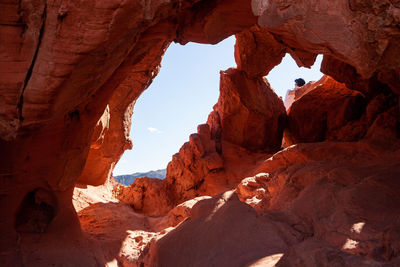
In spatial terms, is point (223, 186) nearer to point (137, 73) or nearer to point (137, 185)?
point (137, 185)

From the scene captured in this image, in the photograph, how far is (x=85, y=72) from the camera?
3320mm

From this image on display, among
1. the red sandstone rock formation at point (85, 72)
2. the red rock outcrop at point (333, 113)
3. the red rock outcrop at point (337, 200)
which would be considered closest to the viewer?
the red rock outcrop at point (337, 200)

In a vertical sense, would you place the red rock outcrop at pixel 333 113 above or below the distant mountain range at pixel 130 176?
above

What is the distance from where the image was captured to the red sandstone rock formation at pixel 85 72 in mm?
2705

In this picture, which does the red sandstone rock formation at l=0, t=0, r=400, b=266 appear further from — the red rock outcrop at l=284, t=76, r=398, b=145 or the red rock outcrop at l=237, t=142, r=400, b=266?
the red rock outcrop at l=284, t=76, r=398, b=145

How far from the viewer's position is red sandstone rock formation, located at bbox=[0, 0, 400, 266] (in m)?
2.71

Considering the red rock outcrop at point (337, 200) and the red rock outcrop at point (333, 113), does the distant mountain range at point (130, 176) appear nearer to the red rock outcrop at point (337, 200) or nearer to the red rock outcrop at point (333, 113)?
the red rock outcrop at point (333, 113)

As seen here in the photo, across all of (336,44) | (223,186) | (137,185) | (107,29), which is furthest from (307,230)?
(137,185)

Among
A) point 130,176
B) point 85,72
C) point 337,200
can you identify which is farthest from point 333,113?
point 130,176

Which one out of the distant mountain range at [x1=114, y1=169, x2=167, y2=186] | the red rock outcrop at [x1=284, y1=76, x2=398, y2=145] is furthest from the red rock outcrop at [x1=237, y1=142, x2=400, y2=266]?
the distant mountain range at [x1=114, y1=169, x2=167, y2=186]

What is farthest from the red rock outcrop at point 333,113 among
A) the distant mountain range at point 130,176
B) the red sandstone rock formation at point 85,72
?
the distant mountain range at point 130,176

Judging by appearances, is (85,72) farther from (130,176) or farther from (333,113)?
(130,176)

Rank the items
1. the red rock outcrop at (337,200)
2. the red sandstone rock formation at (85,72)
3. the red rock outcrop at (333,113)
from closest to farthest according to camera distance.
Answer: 1. the red rock outcrop at (337,200)
2. the red sandstone rock formation at (85,72)
3. the red rock outcrop at (333,113)

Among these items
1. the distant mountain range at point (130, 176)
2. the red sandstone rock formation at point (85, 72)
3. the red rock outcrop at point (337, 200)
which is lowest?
the distant mountain range at point (130, 176)
